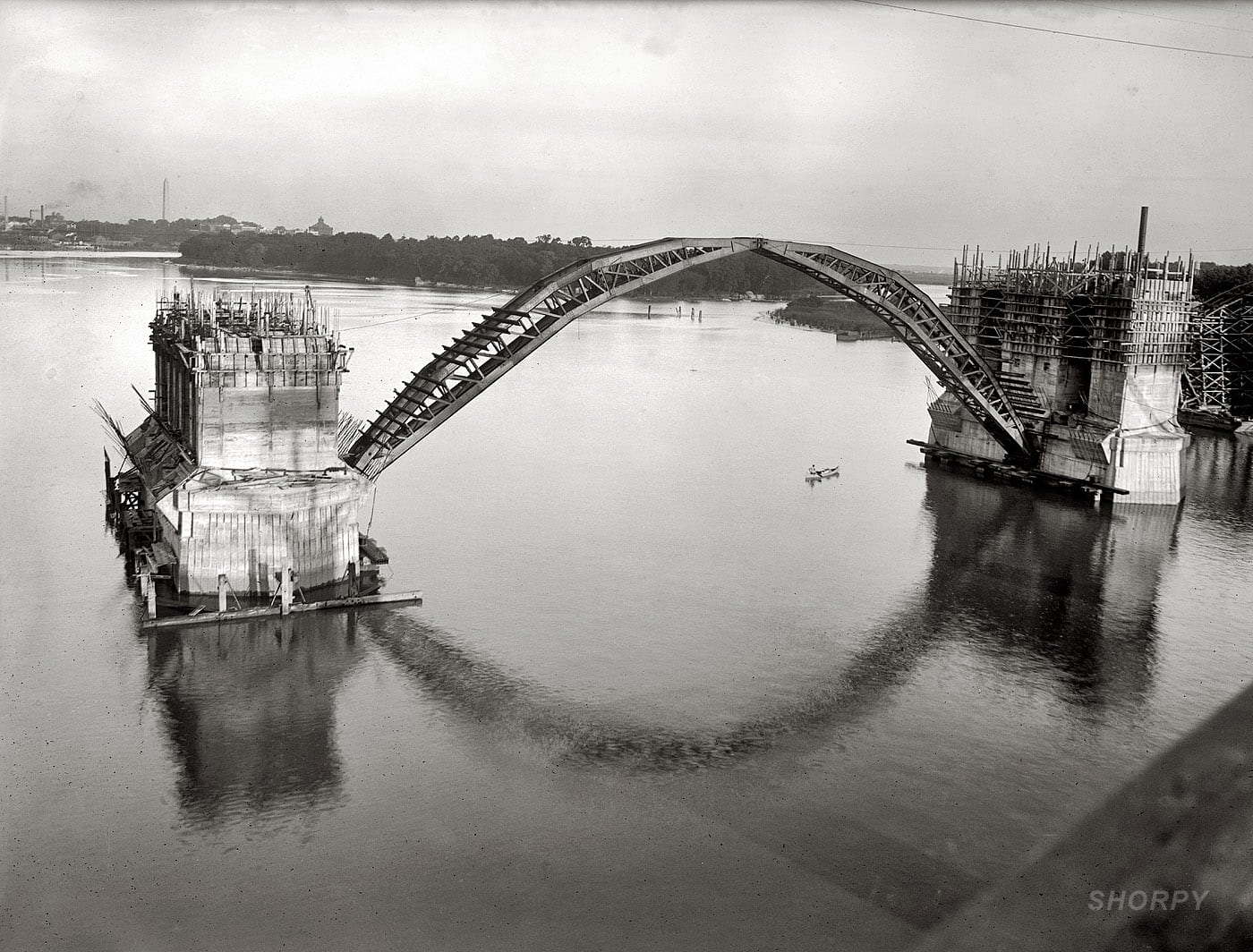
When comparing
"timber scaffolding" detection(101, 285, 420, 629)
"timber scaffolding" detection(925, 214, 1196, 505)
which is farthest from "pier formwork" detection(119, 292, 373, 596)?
"timber scaffolding" detection(925, 214, 1196, 505)

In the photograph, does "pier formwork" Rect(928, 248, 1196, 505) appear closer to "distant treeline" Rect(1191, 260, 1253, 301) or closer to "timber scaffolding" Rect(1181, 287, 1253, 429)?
"timber scaffolding" Rect(1181, 287, 1253, 429)

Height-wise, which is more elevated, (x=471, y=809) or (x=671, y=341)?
(x=671, y=341)

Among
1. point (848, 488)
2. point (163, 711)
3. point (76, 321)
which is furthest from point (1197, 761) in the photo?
point (76, 321)

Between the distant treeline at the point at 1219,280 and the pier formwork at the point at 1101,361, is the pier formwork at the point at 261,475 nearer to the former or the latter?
the pier formwork at the point at 1101,361

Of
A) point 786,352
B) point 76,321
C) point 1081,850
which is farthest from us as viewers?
point 786,352

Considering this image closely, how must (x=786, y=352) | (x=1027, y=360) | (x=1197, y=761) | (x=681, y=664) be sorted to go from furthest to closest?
(x=786, y=352), (x=1027, y=360), (x=681, y=664), (x=1197, y=761)

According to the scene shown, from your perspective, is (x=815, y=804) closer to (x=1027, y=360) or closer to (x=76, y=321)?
(x=1027, y=360)
